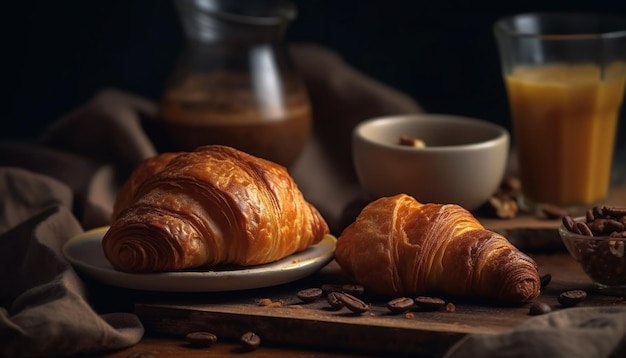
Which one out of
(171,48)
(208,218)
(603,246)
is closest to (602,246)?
(603,246)

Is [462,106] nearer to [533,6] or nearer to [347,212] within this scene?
[533,6]

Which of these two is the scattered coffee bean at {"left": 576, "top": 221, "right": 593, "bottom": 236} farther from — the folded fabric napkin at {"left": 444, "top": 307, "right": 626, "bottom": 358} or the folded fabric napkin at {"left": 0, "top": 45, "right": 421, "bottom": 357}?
the folded fabric napkin at {"left": 0, "top": 45, "right": 421, "bottom": 357}

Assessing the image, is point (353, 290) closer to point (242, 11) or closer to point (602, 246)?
point (602, 246)

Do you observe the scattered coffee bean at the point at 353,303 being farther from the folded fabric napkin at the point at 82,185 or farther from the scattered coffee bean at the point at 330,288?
the folded fabric napkin at the point at 82,185

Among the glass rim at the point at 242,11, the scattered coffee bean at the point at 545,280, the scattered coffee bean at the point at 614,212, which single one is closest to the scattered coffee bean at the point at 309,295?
the scattered coffee bean at the point at 545,280

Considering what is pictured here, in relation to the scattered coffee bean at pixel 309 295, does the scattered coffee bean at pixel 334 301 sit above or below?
above

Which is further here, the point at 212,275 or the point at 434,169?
the point at 434,169
